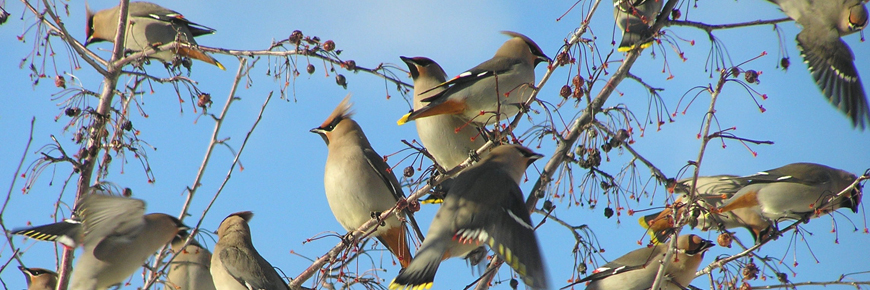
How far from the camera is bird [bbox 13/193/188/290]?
162 inches

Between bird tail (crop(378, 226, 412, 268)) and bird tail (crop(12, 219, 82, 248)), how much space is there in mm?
1651

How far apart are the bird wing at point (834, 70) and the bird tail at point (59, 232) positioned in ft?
15.0

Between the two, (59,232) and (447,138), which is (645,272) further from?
(59,232)

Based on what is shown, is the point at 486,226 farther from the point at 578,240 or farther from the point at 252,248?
the point at 252,248

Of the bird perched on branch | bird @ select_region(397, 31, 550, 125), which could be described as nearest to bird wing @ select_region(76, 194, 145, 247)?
bird @ select_region(397, 31, 550, 125)

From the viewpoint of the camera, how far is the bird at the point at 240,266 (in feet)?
14.2

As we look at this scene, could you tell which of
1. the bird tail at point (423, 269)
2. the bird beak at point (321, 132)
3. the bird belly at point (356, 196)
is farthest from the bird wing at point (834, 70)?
the bird beak at point (321, 132)

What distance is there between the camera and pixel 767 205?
17.6 ft

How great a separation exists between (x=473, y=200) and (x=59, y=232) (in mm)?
2150

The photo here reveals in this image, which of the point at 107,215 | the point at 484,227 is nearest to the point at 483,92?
the point at 484,227

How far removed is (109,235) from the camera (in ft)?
14.6

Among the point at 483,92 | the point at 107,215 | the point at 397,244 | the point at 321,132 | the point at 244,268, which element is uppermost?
the point at 321,132

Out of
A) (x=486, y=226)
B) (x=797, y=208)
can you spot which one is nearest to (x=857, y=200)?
(x=797, y=208)

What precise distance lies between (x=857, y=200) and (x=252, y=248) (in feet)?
12.0
